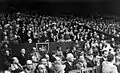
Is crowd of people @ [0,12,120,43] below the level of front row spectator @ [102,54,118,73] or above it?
above

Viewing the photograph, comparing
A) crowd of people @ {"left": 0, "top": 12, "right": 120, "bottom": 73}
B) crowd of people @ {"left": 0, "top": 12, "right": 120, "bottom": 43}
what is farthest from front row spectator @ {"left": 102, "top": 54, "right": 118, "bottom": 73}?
crowd of people @ {"left": 0, "top": 12, "right": 120, "bottom": 43}

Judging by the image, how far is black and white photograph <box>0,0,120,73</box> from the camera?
722cm

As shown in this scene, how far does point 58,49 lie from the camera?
11195 mm

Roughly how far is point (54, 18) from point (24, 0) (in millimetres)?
8772

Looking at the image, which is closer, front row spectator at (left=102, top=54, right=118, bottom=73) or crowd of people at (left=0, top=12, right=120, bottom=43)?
front row spectator at (left=102, top=54, right=118, bottom=73)

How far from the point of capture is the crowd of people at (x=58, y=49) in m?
7.00

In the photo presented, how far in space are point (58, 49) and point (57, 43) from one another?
59.3 inches

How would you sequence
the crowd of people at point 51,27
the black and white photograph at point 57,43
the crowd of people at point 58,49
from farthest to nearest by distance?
the crowd of people at point 51,27 → the black and white photograph at point 57,43 → the crowd of people at point 58,49

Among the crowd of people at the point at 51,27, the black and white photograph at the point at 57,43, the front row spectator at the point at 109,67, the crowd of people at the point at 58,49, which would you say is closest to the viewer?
the front row spectator at the point at 109,67

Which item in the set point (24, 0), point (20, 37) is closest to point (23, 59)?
point (20, 37)

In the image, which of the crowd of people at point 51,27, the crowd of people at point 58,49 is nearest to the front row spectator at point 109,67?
the crowd of people at point 58,49

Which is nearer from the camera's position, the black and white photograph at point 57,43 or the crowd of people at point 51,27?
the black and white photograph at point 57,43

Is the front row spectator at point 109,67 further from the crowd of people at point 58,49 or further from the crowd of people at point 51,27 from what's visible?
the crowd of people at point 51,27

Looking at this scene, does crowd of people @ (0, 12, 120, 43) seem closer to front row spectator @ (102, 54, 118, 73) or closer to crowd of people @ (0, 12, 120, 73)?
crowd of people @ (0, 12, 120, 73)
